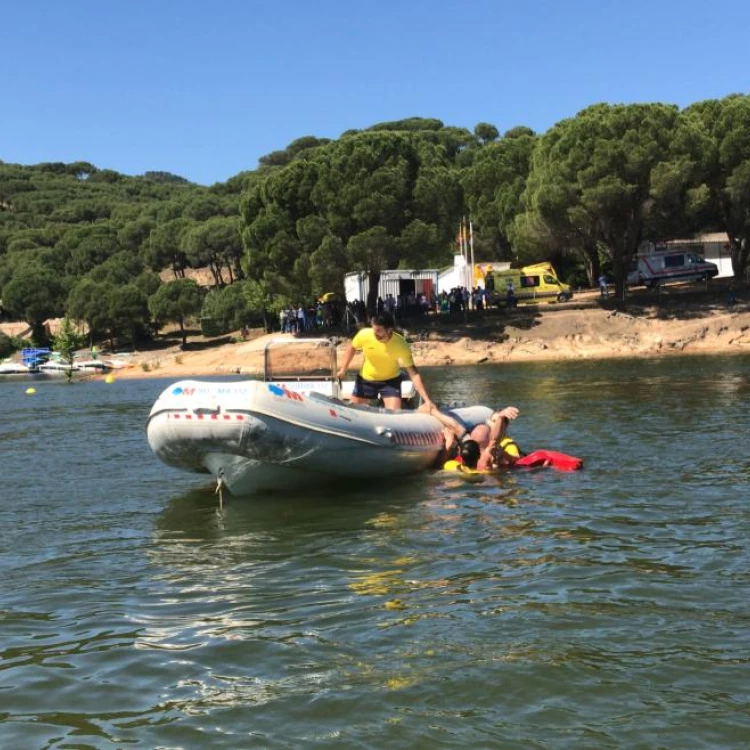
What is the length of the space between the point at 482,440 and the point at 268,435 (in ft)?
12.0

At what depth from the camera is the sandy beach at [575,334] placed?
41.3 m

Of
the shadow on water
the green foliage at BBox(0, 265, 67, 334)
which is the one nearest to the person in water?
the shadow on water

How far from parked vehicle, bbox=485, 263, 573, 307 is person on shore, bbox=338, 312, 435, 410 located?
3835 cm

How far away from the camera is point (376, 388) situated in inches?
504

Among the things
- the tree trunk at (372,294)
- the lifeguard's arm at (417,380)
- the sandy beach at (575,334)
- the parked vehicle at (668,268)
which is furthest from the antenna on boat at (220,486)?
the parked vehicle at (668,268)

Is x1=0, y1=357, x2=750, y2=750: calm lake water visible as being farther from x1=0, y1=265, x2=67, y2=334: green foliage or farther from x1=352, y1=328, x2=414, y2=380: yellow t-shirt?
x1=0, y1=265, x2=67, y2=334: green foliage

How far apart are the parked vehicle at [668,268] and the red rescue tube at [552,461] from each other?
39.9m

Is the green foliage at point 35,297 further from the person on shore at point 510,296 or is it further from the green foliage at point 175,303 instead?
the person on shore at point 510,296

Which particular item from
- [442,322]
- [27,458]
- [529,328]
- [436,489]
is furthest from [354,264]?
[436,489]

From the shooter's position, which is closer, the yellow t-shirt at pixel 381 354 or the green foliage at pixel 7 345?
the yellow t-shirt at pixel 381 354

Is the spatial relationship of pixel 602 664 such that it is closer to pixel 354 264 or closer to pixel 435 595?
pixel 435 595

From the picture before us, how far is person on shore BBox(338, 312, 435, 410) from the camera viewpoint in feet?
40.4

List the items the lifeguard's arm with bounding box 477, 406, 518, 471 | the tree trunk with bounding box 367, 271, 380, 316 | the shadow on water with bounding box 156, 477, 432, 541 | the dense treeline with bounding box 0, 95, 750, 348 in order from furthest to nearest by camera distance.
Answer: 1. the tree trunk with bounding box 367, 271, 380, 316
2. the dense treeline with bounding box 0, 95, 750, 348
3. the lifeguard's arm with bounding box 477, 406, 518, 471
4. the shadow on water with bounding box 156, 477, 432, 541

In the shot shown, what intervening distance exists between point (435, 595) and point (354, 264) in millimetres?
40272
